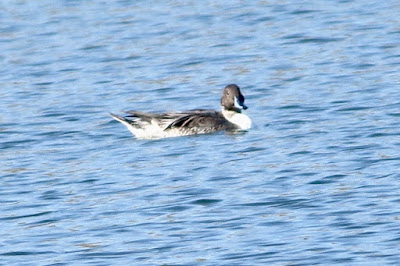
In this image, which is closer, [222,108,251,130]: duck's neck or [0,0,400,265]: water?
[0,0,400,265]: water

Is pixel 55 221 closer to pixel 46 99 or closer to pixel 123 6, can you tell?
pixel 46 99

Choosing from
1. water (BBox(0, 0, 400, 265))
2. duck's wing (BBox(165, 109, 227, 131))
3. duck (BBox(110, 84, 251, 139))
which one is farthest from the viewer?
duck's wing (BBox(165, 109, 227, 131))

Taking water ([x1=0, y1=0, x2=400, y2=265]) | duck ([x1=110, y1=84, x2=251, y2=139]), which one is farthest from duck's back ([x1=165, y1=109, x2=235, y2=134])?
water ([x1=0, y1=0, x2=400, y2=265])

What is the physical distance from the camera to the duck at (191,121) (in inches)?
612

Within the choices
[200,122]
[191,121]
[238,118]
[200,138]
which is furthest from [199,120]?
[238,118]

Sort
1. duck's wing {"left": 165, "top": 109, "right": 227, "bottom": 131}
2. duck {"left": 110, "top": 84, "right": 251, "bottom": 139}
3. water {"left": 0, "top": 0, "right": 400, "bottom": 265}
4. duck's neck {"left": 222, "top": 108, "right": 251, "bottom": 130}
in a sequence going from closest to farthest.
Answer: water {"left": 0, "top": 0, "right": 400, "bottom": 265}
duck {"left": 110, "top": 84, "right": 251, "bottom": 139}
duck's wing {"left": 165, "top": 109, "right": 227, "bottom": 131}
duck's neck {"left": 222, "top": 108, "right": 251, "bottom": 130}

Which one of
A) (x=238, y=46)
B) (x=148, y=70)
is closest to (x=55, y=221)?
(x=148, y=70)

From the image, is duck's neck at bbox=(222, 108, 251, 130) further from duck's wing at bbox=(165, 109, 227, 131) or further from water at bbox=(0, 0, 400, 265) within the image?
water at bbox=(0, 0, 400, 265)

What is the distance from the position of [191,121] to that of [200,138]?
25 centimetres

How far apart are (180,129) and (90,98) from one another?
280cm

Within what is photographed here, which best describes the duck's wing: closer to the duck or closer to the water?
the duck

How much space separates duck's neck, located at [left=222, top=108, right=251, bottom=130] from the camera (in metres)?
15.8

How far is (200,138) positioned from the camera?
51.5ft

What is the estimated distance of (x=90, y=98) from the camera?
18234 mm
